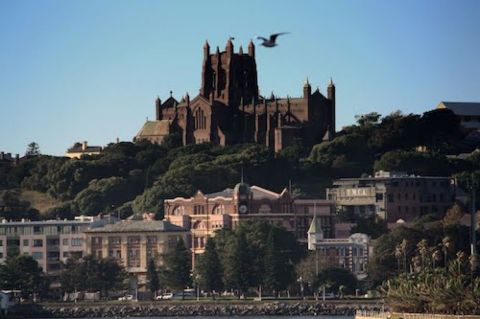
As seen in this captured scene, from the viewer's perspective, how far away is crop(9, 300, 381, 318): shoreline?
153 meters

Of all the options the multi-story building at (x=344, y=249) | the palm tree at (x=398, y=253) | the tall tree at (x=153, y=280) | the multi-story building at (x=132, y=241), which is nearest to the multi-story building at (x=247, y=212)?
the multi-story building at (x=132, y=241)

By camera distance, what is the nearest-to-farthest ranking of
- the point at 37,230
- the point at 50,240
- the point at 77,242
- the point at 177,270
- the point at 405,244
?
the point at 405,244, the point at 177,270, the point at 50,240, the point at 77,242, the point at 37,230

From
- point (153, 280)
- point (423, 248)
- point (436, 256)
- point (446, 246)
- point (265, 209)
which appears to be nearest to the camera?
point (423, 248)

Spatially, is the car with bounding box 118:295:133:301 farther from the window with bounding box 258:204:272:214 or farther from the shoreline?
the window with bounding box 258:204:272:214

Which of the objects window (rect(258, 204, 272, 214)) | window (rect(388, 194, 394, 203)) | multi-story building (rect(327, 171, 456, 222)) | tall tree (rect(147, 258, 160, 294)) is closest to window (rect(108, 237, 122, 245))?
window (rect(258, 204, 272, 214))

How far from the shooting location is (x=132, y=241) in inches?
7126

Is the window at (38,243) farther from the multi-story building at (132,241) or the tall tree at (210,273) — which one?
the tall tree at (210,273)

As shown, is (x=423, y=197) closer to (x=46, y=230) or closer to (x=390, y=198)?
(x=390, y=198)

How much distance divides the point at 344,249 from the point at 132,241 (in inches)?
693

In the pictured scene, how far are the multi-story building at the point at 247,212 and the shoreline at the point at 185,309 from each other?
2366cm

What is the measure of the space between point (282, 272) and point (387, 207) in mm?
33656

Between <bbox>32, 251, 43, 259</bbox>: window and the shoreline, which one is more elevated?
<bbox>32, 251, 43, 259</bbox>: window

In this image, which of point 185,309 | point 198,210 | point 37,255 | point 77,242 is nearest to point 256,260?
point 185,309

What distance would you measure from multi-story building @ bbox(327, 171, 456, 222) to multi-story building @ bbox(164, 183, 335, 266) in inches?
345
